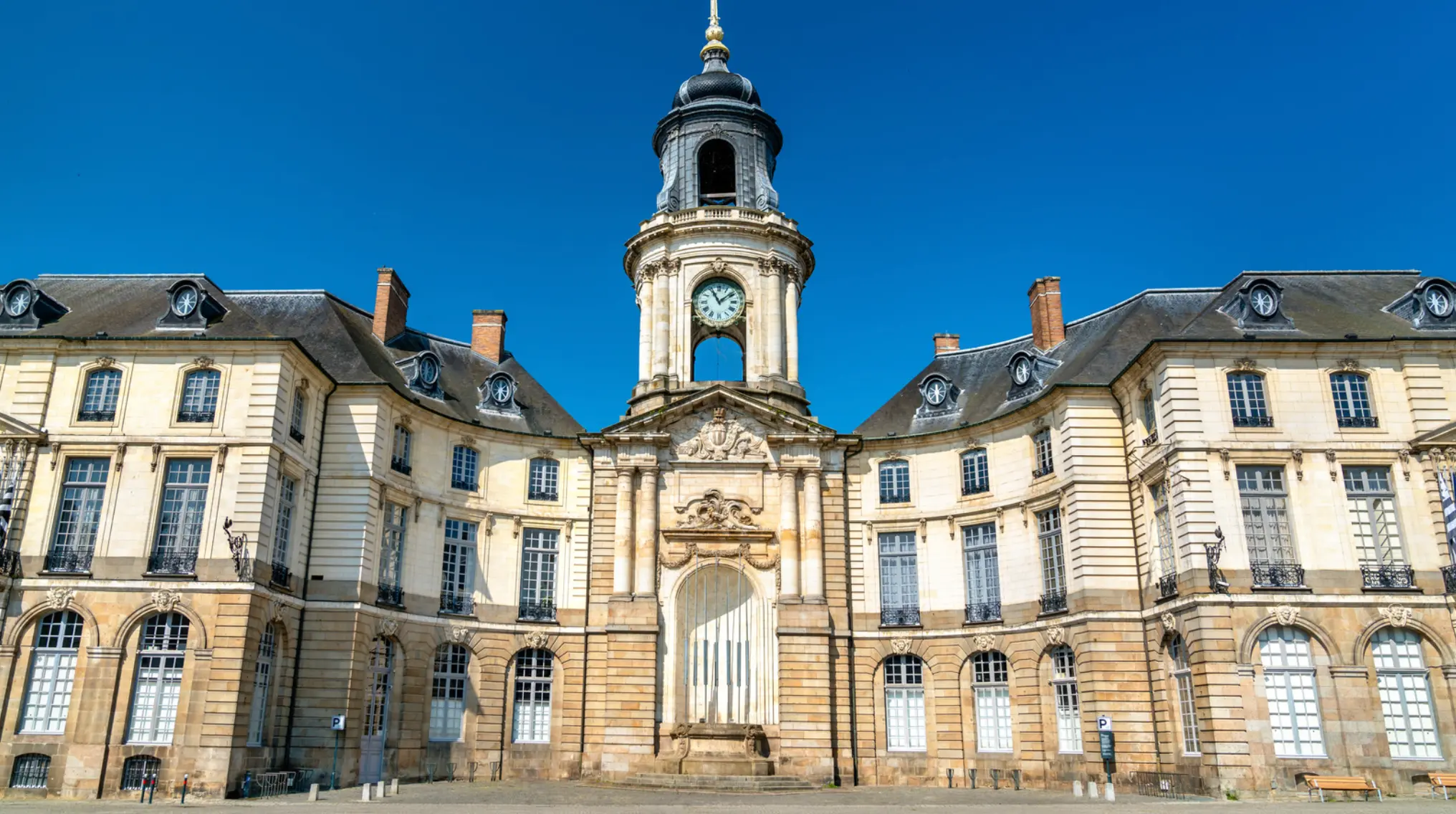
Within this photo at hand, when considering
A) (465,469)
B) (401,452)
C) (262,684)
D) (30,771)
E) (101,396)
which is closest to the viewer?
(30,771)

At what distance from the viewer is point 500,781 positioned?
25.3 meters

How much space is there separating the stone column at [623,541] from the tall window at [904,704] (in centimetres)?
683

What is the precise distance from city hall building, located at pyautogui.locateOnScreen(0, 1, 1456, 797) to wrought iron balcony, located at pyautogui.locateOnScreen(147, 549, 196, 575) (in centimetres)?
13

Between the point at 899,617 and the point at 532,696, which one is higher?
the point at 899,617

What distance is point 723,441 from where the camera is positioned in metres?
28.5

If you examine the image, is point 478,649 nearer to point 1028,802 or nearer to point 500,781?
point 500,781

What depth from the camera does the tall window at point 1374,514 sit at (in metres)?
20.8

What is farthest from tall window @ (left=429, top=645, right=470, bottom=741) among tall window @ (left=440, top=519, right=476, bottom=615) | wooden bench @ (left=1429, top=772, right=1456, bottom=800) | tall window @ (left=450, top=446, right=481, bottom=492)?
wooden bench @ (left=1429, top=772, right=1456, bottom=800)

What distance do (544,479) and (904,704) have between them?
35.4ft

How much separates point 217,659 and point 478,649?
22.8ft

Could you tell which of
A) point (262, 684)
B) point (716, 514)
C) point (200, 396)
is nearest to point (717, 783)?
point (716, 514)

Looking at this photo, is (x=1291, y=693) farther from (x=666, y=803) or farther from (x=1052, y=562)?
(x=666, y=803)

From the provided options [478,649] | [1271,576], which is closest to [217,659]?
[478,649]

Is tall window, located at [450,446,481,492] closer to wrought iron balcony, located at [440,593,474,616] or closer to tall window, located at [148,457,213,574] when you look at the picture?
wrought iron balcony, located at [440,593,474,616]
